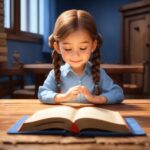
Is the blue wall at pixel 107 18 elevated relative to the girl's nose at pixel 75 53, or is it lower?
elevated

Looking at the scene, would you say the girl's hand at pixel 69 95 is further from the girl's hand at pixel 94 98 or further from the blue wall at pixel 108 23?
the blue wall at pixel 108 23

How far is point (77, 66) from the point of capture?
53.9 inches

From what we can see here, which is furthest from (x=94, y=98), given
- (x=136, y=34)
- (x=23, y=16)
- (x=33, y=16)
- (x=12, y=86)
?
(x=33, y=16)

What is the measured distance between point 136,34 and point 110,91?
3.71 m

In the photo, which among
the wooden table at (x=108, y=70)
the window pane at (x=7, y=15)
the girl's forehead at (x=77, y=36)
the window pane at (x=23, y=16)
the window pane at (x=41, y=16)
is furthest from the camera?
the window pane at (x=41, y=16)

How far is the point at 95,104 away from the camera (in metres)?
1.34

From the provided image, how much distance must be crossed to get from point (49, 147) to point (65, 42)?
1.93ft

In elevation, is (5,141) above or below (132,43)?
below

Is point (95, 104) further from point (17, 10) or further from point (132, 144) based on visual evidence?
point (17, 10)

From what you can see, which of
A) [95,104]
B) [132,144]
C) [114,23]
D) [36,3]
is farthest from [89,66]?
[114,23]

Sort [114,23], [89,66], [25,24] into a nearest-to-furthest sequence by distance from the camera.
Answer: [89,66] → [25,24] → [114,23]

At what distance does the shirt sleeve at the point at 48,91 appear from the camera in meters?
1.36

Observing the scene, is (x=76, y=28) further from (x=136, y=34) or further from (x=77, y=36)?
(x=136, y=34)

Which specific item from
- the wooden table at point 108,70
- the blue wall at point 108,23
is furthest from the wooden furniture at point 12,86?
the blue wall at point 108,23
